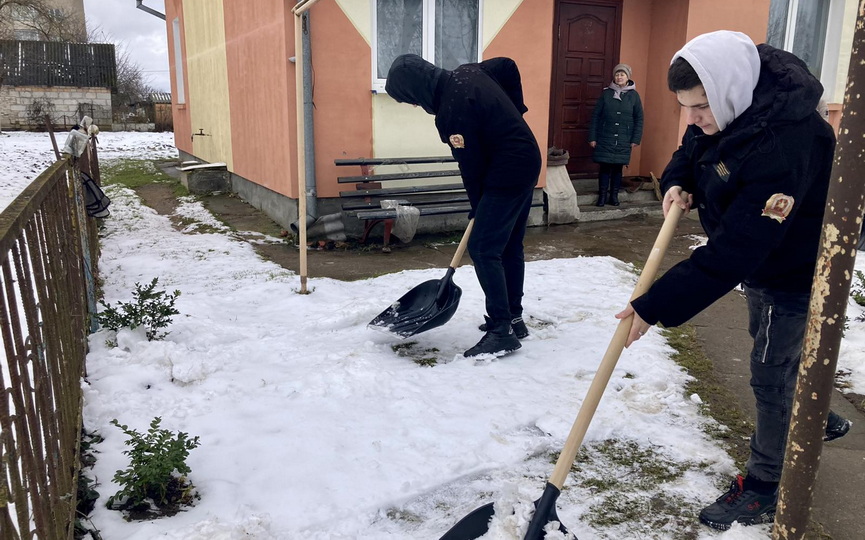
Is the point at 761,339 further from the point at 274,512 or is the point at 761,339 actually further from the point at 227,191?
the point at 227,191

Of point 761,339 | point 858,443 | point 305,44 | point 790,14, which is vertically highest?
point 790,14

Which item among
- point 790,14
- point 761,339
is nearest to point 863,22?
point 761,339

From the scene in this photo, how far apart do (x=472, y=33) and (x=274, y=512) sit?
642 centimetres

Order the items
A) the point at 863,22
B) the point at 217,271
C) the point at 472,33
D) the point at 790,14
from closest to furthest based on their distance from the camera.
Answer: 1. the point at 863,22
2. the point at 217,271
3. the point at 472,33
4. the point at 790,14

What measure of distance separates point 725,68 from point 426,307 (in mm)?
2432

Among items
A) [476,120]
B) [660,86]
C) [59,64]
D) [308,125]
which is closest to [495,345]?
[476,120]

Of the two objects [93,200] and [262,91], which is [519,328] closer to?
[93,200]

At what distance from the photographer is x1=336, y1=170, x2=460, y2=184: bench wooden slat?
22.6 feet

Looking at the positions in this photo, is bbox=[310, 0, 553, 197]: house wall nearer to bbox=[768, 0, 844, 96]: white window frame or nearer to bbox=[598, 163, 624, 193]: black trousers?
bbox=[598, 163, 624, 193]: black trousers

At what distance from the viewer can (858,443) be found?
2.91m

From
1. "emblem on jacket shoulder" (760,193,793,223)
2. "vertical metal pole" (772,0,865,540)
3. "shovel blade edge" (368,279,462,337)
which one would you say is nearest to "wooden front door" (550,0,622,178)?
"shovel blade edge" (368,279,462,337)

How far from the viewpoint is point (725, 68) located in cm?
188

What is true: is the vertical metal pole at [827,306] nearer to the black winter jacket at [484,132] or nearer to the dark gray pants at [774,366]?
the dark gray pants at [774,366]

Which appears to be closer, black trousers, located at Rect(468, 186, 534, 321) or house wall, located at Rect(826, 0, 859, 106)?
black trousers, located at Rect(468, 186, 534, 321)
